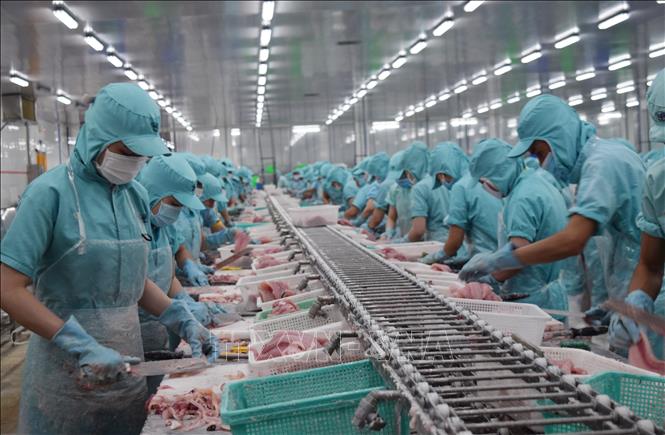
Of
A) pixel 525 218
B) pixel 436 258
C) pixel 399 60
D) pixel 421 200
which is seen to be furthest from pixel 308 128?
pixel 525 218

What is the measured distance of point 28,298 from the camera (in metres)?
2.70

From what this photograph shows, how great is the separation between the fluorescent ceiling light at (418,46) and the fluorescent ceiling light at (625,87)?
31.3 feet

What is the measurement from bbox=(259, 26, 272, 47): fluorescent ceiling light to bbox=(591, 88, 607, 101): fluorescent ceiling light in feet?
44.4

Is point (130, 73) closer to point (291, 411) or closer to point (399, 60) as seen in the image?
point (399, 60)

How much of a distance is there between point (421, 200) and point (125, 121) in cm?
541

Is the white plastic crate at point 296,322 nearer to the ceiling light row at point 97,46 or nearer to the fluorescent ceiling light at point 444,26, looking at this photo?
the ceiling light row at point 97,46

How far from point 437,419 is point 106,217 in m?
1.85

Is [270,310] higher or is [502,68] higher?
[502,68]

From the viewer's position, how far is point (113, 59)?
13859 mm

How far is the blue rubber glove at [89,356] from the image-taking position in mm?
2637

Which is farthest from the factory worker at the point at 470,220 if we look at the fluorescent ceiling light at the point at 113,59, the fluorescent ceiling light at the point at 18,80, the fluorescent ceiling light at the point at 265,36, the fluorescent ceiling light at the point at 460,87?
the fluorescent ceiling light at the point at 460,87

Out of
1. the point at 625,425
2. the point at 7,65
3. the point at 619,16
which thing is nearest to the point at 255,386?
the point at 625,425

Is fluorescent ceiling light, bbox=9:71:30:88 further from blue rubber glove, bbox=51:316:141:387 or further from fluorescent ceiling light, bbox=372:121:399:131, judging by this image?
fluorescent ceiling light, bbox=372:121:399:131

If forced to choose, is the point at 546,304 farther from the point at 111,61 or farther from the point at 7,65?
the point at 7,65
